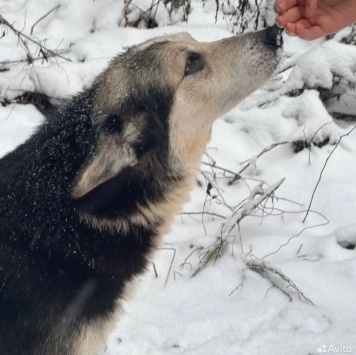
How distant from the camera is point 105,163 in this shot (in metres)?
3.12

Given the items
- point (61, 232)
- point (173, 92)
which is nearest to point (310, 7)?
point (173, 92)

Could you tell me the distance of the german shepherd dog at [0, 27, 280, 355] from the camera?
3260 millimetres

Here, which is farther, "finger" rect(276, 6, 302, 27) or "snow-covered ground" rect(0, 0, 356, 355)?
"snow-covered ground" rect(0, 0, 356, 355)

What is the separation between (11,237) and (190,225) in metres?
1.98

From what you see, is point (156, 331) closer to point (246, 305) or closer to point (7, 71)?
point (246, 305)

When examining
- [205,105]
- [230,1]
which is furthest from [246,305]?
[230,1]

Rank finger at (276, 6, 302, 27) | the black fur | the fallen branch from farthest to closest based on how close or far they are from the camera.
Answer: the fallen branch → finger at (276, 6, 302, 27) → the black fur

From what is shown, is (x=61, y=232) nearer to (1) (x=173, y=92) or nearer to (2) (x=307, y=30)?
(1) (x=173, y=92)

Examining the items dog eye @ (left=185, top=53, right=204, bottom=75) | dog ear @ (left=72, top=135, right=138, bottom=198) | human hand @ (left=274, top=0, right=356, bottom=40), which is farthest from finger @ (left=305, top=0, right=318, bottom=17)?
dog ear @ (left=72, top=135, right=138, bottom=198)

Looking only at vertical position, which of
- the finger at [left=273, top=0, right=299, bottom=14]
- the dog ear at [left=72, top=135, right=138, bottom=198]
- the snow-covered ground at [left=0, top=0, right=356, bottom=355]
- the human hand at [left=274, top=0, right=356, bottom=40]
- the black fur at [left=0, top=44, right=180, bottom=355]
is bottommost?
the snow-covered ground at [left=0, top=0, right=356, bottom=355]

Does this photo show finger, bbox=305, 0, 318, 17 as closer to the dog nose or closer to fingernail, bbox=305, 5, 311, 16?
fingernail, bbox=305, 5, 311, 16

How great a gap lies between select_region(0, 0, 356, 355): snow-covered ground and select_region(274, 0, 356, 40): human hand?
1312mm

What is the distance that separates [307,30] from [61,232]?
1914 mm

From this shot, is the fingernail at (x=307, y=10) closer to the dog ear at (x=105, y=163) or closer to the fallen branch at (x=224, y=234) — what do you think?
the fallen branch at (x=224, y=234)
